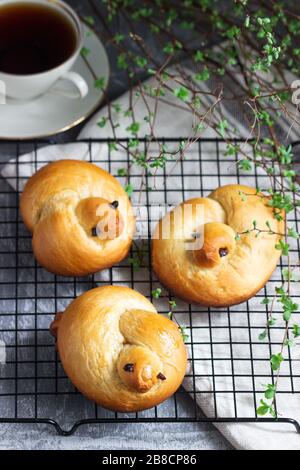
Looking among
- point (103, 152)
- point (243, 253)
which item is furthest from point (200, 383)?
point (103, 152)

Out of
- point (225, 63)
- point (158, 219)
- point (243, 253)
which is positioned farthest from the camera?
point (225, 63)

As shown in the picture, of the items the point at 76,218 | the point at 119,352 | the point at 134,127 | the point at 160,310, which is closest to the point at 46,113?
the point at 134,127

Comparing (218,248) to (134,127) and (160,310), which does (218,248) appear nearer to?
(160,310)

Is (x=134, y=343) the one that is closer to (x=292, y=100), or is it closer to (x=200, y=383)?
(x=200, y=383)

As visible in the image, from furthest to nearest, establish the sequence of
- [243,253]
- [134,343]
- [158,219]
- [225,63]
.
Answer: [225,63], [158,219], [243,253], [134,343]

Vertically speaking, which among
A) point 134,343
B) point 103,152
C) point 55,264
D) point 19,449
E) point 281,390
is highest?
point 103,152
